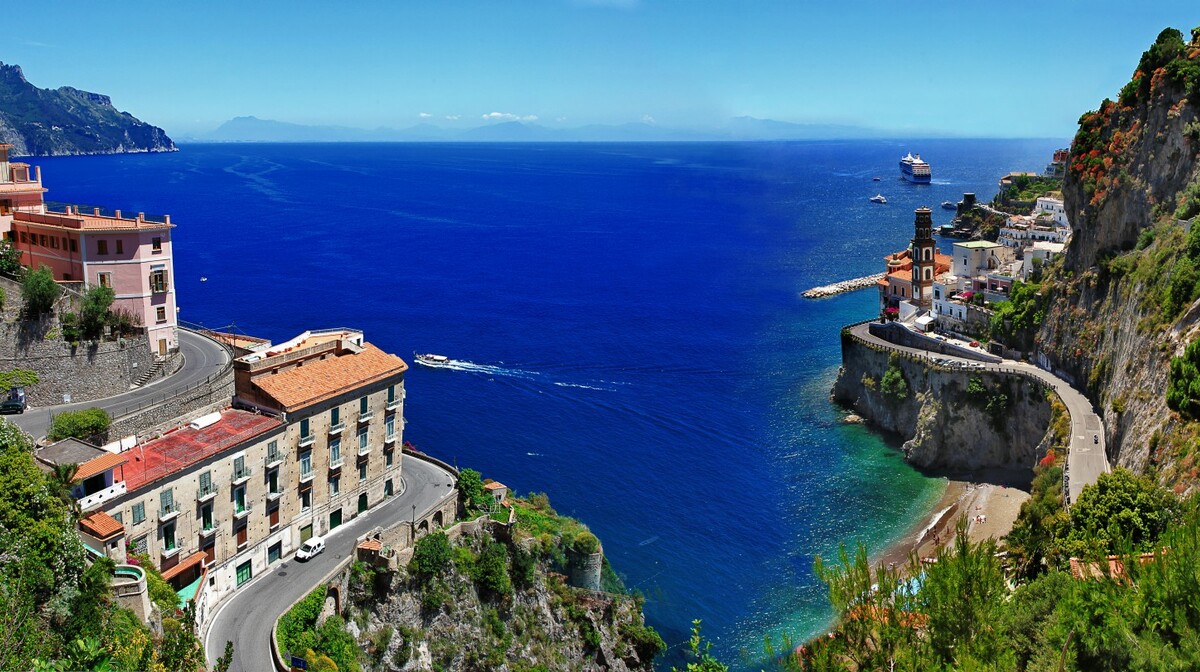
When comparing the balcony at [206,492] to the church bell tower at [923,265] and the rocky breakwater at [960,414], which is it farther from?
the church bell tower at [923,265]

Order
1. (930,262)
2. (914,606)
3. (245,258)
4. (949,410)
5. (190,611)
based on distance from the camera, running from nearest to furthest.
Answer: (914,606)
(190,611)
(949,410)
(930,262)
(245,258)

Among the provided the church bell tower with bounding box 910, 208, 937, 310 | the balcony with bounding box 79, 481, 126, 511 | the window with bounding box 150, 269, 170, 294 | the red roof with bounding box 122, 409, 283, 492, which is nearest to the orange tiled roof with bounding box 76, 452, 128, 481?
the balcony with bounding box 79, 481, 126, 511

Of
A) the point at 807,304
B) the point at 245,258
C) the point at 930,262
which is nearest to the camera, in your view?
the point at 930,262

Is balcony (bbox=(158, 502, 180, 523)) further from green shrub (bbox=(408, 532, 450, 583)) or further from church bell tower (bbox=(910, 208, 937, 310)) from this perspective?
church bell tower (bbox=(910, 208, 937, 310))

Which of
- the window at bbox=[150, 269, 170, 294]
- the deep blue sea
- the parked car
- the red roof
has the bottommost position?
the deep blue sea

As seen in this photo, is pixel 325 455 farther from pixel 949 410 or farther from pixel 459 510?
pixel 949 410

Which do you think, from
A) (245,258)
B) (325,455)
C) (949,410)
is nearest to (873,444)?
(949,410)

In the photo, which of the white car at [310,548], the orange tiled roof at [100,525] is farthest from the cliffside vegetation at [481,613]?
the orange tiled roof at [100,525]
